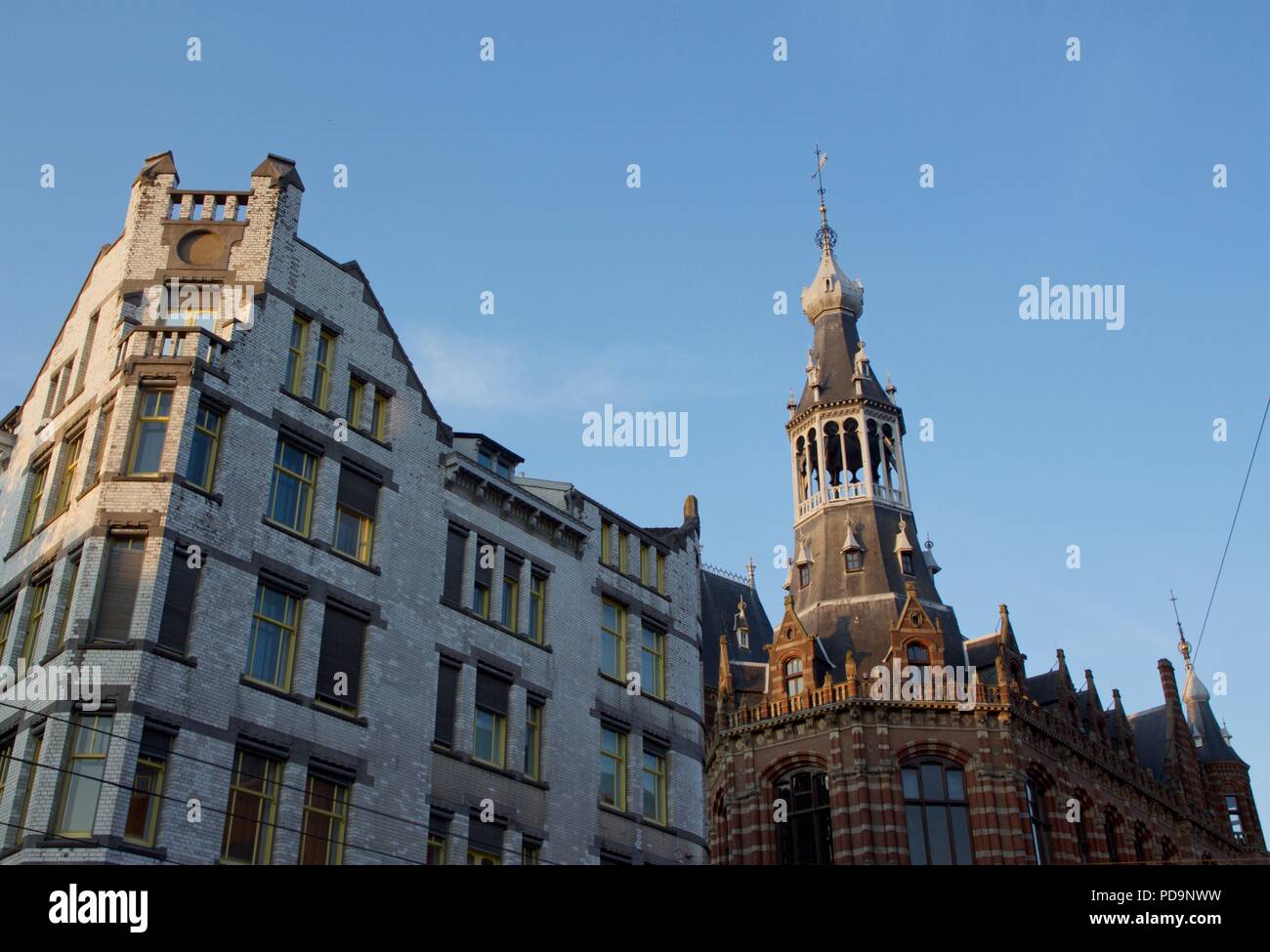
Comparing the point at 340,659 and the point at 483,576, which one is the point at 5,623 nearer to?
the point at 340,659

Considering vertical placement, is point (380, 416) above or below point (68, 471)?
above

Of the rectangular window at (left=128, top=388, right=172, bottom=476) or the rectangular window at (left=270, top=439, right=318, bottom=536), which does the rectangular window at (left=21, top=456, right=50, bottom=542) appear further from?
the rectangular window at (left=270, top=439, right=318, bottom=536)

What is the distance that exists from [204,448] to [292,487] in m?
2.25

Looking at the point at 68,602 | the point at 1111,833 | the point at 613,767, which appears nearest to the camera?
the point at 68,602

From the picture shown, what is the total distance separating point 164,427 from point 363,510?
4.98 m

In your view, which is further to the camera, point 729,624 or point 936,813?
point 729,624

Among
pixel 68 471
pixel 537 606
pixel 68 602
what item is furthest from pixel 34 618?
pixel 537 606

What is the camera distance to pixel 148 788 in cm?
2502

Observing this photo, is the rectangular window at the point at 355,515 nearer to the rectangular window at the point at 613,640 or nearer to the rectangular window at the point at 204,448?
the rectangular window at the point at 204,448

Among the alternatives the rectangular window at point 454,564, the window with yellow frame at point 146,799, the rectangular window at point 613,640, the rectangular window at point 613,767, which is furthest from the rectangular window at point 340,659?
the rectangular window at point 613,640

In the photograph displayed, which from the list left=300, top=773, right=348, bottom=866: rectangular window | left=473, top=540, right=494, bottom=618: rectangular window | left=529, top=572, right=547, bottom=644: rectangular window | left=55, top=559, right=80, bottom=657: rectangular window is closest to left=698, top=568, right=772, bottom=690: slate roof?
left=529, top=572, right=547, bottom=644: rectangular window

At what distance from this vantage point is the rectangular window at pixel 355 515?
31.2m

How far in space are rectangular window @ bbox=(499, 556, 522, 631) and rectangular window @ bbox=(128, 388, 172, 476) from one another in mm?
9302
